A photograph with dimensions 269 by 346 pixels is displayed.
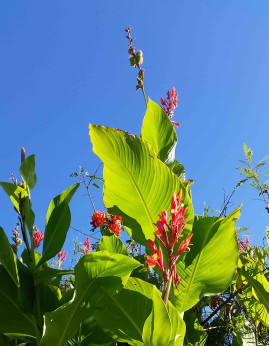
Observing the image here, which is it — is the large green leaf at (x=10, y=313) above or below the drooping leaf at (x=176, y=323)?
above

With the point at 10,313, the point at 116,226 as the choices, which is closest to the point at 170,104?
the point at 116,226

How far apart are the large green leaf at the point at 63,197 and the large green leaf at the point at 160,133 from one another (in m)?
0.33

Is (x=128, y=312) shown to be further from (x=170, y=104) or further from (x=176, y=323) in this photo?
(x=170, y=104)

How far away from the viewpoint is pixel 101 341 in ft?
3.71

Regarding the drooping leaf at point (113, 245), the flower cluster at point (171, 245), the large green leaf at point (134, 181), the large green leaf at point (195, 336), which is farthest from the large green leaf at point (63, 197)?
the large green leaf at point (195, 336)

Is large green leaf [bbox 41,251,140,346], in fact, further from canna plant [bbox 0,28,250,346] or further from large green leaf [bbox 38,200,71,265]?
large green leaf [bbox 38,200,71,265]

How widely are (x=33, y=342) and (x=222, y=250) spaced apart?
0.66 m

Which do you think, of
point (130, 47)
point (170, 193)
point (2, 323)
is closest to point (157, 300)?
point (170, 193)

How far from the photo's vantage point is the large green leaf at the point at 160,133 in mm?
1319

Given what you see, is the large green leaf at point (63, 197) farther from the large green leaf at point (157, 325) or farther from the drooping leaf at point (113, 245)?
the large green leaf at point (157, 325)

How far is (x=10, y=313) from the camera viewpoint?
1.05 metres

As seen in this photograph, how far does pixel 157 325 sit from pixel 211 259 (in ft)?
1.57

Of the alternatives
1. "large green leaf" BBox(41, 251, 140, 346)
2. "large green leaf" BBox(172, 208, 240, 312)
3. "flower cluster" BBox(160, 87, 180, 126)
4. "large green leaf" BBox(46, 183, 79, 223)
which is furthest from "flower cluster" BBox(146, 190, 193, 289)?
"flower cluster" BBox(160, 87, 180, 126)

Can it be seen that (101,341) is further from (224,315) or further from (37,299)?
(224,315)
